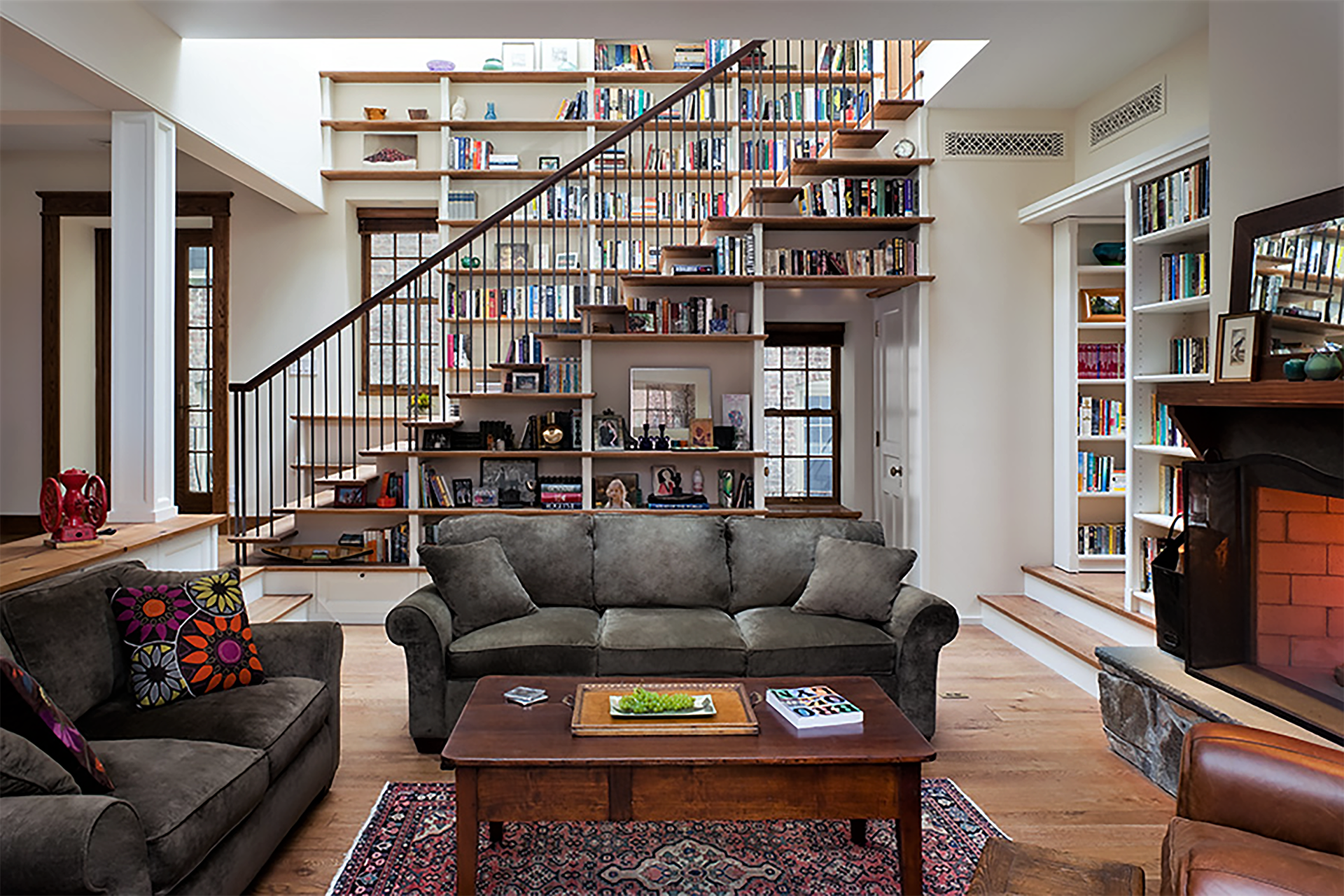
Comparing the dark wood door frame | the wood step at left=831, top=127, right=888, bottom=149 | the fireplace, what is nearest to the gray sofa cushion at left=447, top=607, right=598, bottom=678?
the fireplace

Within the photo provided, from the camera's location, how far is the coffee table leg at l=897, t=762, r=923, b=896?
2.59 meters

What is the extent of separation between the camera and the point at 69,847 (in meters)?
1.92

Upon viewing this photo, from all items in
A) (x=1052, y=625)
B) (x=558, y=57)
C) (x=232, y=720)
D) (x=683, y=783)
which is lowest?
(x=1052, y=625)

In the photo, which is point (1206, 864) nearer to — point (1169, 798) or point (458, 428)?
point (1169, 798)

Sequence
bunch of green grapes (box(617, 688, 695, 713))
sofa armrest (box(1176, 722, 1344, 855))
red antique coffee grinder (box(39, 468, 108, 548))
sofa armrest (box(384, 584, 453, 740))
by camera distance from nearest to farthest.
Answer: sofa armrest (box(1176, 722, 1344, 855)) < bunch of green grapes (box(617, 688, 695, 713)) < sofa armrest (box(384, 584, 453, 740)) < red antique coffee grinder (box(39, 468, 108, 548))

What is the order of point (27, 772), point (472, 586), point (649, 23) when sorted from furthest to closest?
point (649, 23)
point (472, 586)
point (27, 772)

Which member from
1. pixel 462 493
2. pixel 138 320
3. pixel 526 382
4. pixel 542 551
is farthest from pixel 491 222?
pixel 542 551

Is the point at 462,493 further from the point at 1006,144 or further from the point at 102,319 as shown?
the point at 1006,144

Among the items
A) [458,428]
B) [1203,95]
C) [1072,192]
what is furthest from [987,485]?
[458,428]

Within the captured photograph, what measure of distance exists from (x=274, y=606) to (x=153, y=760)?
137 inches

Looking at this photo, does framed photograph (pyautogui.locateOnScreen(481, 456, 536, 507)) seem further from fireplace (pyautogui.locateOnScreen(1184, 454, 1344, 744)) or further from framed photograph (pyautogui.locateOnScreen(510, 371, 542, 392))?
fireplace (pyautogui.locateOnScreen(1184, 454, 1344, 744))

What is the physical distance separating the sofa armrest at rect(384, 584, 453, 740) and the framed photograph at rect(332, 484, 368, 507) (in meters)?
2.67

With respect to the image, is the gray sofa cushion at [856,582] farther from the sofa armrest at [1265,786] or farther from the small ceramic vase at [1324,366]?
the sofa armrest at [1265,786]

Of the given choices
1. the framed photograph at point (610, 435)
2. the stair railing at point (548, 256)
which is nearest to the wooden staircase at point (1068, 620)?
the framed photograph at point (610, 435)
